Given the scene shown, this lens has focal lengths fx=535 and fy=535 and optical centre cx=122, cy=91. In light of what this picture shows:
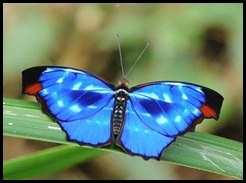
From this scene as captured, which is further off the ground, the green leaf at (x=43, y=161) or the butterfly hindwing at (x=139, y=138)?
the butterfly hindwing at (x=139, y=138)

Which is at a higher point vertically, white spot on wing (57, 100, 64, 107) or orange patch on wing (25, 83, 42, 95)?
orange patch on wing (25, 83, 42, 95)

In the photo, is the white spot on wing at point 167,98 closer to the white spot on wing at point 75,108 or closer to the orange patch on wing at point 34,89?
the white spot on wing at point 75,108

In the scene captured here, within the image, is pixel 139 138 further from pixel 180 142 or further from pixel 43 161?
pixel 43 161

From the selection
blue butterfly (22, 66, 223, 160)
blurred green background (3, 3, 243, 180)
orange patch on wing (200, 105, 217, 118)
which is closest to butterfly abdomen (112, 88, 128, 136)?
blue butterfly (22, 66, 223, 160)

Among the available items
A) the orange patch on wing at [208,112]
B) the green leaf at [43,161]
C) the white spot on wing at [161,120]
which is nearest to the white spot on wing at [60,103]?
the green leaf at [43,161]

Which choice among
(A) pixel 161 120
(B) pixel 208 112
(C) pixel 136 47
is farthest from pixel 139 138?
(C) pixel 136 47

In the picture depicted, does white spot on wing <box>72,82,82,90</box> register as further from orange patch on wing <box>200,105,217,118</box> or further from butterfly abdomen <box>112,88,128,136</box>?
orange patch on wing <box>200,105,217,118</box>
